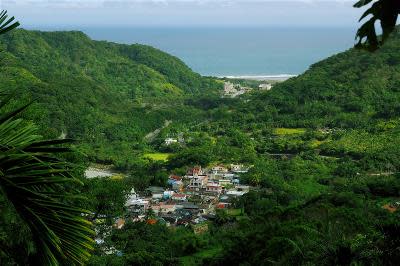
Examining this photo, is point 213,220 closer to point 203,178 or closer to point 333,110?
point 203,178

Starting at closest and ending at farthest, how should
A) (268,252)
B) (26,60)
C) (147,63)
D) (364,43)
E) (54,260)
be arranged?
(364,43) → (54,260) → (268,252) → (26,60) → (147,63)

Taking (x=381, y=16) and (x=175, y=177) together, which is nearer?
(x=381, y=16)

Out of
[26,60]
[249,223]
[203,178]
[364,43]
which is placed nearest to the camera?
[364,43]

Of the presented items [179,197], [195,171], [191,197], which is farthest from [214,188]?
[195,171]

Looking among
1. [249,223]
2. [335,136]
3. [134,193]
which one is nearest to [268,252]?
[249,223]

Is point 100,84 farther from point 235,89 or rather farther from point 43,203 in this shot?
point 43,203

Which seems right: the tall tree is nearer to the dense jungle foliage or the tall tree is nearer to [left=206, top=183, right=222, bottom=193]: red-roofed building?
the dense jungle foliage

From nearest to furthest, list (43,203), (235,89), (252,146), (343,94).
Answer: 1. (43,203)
2. (252,146)
3. (343,94)
4. (235,89)

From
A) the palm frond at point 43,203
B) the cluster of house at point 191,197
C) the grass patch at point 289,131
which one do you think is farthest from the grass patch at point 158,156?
the palm frond at point 43,203
